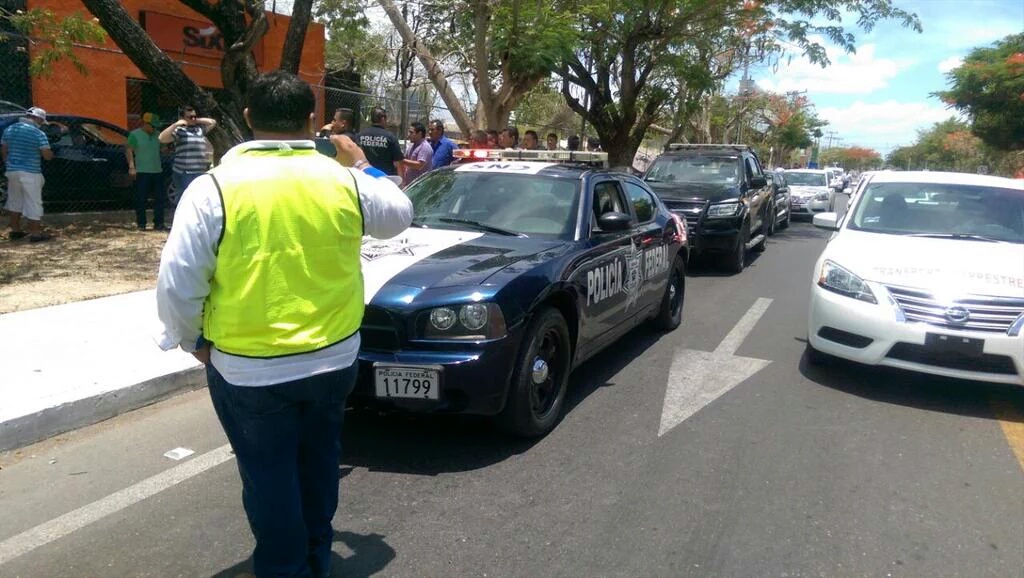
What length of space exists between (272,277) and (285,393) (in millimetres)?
389

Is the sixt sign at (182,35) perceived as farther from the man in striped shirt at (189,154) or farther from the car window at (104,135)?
the man in striped shirt at (189,154)

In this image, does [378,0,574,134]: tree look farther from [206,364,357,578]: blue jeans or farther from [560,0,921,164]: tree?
[206,364,357,578]: blue jeans

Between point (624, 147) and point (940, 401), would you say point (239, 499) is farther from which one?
point (624, 147)

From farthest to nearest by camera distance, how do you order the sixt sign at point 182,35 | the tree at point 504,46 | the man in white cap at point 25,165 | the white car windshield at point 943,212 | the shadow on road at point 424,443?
the sixt sign at point 182,35 → the tree at point 504,46 → the man in white cap at point 25,165 → the white car windshield at point 943,212 → the shadow on road at point 424,443

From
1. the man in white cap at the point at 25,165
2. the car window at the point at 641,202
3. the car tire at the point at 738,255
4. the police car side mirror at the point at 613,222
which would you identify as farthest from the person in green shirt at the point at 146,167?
the car tire at the point at 738,255

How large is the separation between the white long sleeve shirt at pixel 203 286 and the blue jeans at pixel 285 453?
0.04m

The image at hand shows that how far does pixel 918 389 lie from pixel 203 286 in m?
5.16

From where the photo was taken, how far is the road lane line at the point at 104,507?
3426mm

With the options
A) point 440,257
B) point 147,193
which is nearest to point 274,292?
point 440,257

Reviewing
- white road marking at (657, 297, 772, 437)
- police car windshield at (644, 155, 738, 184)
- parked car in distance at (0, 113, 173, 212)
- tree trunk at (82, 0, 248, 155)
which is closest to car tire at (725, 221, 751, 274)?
police car windshield at (644, 155, 738, 184)

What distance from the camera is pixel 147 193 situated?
11594mm

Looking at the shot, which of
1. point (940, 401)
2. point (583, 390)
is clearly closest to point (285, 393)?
point (583, 390)

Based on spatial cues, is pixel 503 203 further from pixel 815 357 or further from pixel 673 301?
pixel 815 357

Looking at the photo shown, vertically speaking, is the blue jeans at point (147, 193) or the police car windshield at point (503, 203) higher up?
the police car windshield at point (503, 203)
